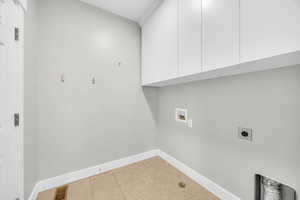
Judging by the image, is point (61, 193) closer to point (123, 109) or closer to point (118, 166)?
point (118, 166)

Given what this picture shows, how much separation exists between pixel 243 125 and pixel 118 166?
195 centimetres

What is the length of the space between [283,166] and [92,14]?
9.58ft

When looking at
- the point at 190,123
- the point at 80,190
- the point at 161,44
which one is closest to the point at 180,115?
the point at 190,123

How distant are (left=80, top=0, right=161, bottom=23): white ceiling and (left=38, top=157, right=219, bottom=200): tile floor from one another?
2.66m

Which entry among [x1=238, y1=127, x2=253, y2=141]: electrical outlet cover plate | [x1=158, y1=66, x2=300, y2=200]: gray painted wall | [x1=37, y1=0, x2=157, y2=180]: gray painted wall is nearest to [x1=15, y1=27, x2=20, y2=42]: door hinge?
[x1=37, y1=0, x2=157, y2=180]: gray painted wall

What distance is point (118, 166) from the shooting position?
6.61 ft

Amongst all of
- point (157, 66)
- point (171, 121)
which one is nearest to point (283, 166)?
point (171, 121)

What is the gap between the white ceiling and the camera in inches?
69.7

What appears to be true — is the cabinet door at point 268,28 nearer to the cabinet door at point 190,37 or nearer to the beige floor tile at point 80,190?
the cabinet door at point 190,37

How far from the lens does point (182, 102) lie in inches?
75.9

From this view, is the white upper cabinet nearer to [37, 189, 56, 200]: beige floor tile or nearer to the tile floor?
the tile floor

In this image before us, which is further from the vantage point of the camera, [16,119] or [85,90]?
[85,90]

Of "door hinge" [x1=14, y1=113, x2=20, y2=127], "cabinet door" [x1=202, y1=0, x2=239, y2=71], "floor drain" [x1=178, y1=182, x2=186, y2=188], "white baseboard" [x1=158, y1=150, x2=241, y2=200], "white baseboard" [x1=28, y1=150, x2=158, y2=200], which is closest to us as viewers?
"cabinet door" [x1=202, y1=0, x2=239, y2=71]

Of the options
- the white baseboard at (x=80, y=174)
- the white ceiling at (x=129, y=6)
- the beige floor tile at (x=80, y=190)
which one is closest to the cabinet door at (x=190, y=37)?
the white ceiling at (x=129, y=6)
